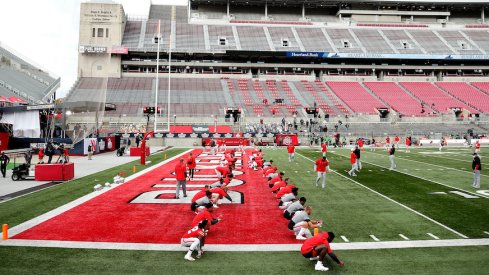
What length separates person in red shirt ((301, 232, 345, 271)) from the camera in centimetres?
711

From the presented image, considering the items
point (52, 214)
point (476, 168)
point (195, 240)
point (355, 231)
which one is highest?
point (476, 168)

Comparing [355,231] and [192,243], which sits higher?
[192,243]

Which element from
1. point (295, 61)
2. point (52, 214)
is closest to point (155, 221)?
point (52, 214)

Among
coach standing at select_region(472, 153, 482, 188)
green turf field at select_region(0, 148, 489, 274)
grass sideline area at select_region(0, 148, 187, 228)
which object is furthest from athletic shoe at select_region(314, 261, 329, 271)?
coach standing at select_region(472, 153, 482, 188)

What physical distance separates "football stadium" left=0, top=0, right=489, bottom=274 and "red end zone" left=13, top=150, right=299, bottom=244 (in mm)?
82

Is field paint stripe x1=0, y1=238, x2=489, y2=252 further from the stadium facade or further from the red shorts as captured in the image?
the stadium facade

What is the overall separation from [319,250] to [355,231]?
2.82 metres

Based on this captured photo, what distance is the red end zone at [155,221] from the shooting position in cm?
903

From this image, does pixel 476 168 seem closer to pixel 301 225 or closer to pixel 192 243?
pixel 301 225

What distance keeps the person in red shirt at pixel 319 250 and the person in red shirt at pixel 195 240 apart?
2.18 meters

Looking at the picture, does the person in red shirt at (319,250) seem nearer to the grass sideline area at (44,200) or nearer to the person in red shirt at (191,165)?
the grass sideline area at (44,200)

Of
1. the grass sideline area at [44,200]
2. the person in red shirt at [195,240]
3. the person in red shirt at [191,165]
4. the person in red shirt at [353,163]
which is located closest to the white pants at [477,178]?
the person in red shirt at [353,163]

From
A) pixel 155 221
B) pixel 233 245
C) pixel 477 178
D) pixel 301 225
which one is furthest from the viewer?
pixel 477 178

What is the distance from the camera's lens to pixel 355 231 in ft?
31.4
